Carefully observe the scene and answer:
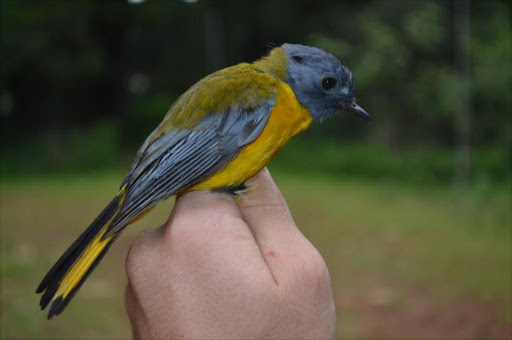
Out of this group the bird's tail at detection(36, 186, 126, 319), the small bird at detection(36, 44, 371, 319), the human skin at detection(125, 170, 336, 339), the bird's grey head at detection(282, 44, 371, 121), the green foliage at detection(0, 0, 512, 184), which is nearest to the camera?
the human skin at detection(125, 170, 336, 339)

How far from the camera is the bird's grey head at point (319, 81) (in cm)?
172

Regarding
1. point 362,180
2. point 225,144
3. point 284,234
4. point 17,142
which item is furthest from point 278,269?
point 17,142

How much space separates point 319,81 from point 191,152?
0.43 meters

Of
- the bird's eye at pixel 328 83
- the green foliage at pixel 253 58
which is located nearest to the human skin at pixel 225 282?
the bird's eye at pixel 328 83

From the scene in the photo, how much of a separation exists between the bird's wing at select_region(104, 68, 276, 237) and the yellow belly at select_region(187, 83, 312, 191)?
0.06 ft

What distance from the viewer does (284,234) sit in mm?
1196

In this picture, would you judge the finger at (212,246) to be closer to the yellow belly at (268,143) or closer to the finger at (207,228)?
the finger at (207,228)

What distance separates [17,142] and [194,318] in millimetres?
7821

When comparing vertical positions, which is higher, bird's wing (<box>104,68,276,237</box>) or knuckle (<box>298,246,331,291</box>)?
bird's wing (<box>104,68,276,237</box>)

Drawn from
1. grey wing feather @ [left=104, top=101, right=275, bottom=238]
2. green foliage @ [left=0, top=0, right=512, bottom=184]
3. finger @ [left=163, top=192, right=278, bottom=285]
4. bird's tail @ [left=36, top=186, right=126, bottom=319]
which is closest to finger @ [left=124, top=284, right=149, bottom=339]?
finger @ [left=163, top=192, right=278, bottom=285]

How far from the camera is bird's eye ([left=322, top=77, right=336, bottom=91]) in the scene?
1.74 meters

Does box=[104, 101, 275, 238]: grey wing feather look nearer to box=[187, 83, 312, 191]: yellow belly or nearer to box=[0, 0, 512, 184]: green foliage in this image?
box=[187, 83, 312, 191]: yellow belly

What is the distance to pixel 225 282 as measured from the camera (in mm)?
1034

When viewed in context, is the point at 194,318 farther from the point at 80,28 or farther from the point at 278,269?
the point at 80,28
